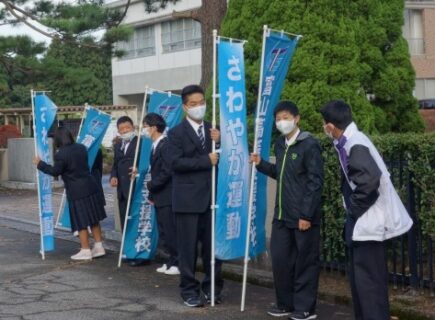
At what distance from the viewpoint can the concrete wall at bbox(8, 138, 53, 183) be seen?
68.5 feet

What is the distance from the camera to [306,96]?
32.3ft

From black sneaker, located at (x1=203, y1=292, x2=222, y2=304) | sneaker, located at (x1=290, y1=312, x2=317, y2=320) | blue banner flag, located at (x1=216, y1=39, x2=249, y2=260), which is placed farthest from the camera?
black sneaker, located at (x1=203, y1=292, x2=222, y2=304)

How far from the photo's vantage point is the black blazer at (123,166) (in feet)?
32.9

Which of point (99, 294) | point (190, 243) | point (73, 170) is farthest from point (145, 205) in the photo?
point (190, 243)

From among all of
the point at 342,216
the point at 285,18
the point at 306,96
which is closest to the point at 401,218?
the point at 342,216

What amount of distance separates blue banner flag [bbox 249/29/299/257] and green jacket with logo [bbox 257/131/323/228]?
0.55 m

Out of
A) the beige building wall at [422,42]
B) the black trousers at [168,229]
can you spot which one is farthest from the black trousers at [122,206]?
the beige building wall at [422,42]

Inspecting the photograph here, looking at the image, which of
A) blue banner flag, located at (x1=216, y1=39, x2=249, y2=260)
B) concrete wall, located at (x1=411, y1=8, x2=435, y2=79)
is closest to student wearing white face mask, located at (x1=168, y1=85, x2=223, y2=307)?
blue banner flag, located at (x1=216, y1=39, x2=249, y2=260)

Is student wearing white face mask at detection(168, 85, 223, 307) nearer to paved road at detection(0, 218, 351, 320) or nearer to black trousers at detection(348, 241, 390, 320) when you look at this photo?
paved road at detection(0, 218, 351, 320)

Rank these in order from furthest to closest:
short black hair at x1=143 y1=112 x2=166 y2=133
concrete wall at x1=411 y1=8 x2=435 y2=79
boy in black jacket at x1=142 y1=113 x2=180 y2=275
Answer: concrete wall at x1=411 y1=8 x2=435 y2=79 → short black hair at x1=143 y1=112 x2=166 y2=133 → boy in black jacket at x1=142 y1=113 x2=180 y2=275

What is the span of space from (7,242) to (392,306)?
699cm

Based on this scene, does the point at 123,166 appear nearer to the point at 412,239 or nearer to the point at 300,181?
the point at 300,181

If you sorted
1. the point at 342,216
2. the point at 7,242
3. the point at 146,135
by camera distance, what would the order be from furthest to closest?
the point at 7,242
the point at 146,135
the point at 342,216

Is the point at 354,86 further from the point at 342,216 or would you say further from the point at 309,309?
the point at 309,309
